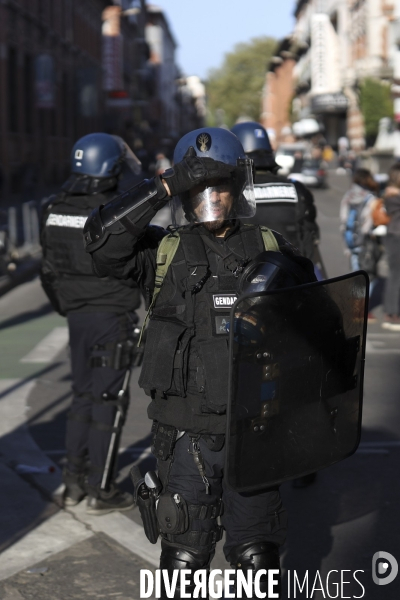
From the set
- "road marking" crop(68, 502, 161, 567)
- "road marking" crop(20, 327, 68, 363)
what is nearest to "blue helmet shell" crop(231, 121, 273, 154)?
"road marking" crop(68, 502, 161, 567)

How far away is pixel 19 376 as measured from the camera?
865 centimetres

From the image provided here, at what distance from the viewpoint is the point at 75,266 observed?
5.04 meters

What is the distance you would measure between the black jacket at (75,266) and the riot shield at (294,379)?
6.48ft

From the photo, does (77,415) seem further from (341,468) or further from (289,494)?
(341,468)

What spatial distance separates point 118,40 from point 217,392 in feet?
211

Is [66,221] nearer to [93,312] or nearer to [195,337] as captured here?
[93,312]

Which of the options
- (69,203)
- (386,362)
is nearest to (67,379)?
(386,362)

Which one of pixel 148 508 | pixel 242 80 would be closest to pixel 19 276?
pixel 148 508

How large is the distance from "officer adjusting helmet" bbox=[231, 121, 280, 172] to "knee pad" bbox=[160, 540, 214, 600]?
10.4ft

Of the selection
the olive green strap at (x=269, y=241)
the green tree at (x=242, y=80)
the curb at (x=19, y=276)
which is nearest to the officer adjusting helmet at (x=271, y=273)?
the olive green strap at (x=269, y=241)

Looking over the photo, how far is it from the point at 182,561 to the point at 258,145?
11.0ft

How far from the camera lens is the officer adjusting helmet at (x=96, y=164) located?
505 cm

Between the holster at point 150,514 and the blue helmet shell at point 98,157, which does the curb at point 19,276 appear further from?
the holster at point 150,514

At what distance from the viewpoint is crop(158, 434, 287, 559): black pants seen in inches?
126
